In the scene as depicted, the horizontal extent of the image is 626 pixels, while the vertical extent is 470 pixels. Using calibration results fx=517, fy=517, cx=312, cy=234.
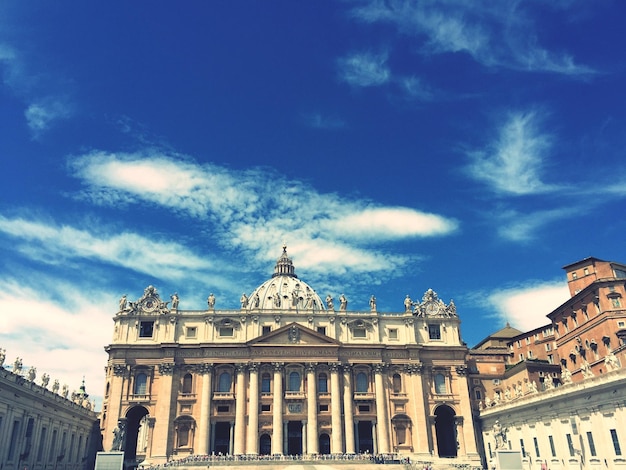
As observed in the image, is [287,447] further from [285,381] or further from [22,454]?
[22,454]

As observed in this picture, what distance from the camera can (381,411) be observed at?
77.8 metres

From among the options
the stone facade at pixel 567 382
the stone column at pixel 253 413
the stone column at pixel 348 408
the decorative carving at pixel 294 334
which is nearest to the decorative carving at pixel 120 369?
the stone column at pixel 253 413

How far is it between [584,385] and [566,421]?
19.6 ft

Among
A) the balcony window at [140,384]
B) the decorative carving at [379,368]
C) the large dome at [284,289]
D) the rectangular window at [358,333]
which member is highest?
the large dome at [284,289]

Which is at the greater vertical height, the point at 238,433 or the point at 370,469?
the point at 238,433

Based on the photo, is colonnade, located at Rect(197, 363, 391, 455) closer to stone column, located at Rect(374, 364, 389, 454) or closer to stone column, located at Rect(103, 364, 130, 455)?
stone column, located at Rect(374, 364, 389, 454)

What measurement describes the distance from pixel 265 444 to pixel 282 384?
8.85 metres

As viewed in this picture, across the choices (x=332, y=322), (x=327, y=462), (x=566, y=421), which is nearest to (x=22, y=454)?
(x=327, y=462)

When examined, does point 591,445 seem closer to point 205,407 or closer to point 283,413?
point 283,413

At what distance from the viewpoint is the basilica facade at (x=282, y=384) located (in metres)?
74.9

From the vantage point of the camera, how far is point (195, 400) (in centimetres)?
7619

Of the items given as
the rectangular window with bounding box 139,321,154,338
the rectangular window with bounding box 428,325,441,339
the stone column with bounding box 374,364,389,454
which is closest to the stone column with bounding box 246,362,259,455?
the rectangular window with bounding box 139,321,154,338

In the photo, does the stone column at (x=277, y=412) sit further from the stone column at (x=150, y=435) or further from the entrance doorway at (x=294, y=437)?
the stone column at (x=150, y=435)

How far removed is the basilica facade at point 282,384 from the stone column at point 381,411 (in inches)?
5.9
